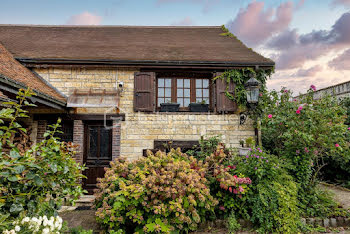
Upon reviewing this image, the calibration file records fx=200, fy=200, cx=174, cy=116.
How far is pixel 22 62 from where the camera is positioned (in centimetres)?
669

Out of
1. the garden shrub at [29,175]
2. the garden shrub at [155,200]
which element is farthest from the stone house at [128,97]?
the garden shrub at [29,175]

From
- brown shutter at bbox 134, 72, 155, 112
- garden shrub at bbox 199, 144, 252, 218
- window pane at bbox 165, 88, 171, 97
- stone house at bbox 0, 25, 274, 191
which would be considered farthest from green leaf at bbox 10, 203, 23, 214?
window pane at bbox 165, 88, 171, 97

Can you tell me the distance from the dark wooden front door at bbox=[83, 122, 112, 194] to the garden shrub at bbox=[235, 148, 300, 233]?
4.36 metres

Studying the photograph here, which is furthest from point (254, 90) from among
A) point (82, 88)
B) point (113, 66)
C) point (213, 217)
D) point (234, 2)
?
point (82, 88)

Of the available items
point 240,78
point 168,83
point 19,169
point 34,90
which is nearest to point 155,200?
point 19,169

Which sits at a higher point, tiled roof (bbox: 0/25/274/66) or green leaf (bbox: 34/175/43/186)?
tiled roof (bbox: 0/25/274/66)

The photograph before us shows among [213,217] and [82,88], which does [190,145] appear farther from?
[82,88]

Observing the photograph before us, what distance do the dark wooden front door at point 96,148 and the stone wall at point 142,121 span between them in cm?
54

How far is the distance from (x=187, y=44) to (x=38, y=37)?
638cm

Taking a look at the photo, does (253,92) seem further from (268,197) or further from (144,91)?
(144,91)

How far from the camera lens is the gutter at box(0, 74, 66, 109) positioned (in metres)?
4.27

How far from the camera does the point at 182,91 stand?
7250 millimetres

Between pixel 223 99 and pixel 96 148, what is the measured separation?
4687mm

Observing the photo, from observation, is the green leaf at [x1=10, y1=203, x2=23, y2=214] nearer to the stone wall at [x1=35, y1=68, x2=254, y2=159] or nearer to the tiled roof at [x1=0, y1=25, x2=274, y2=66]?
the stone wall at [x1=35, y1=68, x2=254, y2=159]
